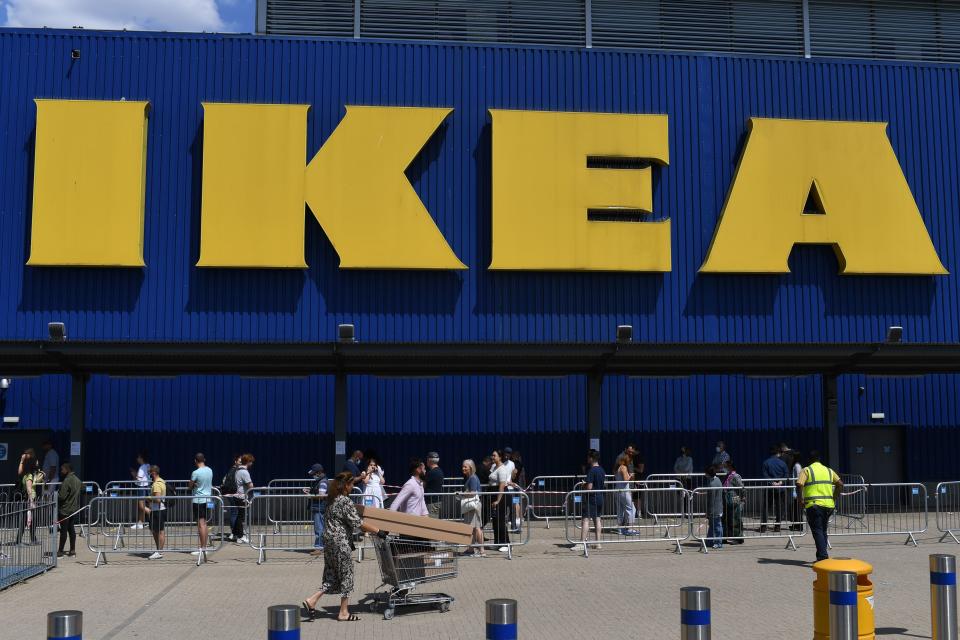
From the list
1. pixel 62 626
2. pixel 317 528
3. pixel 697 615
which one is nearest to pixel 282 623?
pixel 62 626

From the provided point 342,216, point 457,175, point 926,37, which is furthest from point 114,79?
point 926,37

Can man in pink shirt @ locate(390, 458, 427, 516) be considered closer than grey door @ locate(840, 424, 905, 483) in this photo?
Yes

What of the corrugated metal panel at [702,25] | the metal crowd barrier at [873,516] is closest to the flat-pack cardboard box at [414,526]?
the metal crowd barrier at [873,516]

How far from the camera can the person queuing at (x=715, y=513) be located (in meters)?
18.2

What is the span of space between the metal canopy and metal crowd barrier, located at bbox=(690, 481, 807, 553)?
350 centimetres

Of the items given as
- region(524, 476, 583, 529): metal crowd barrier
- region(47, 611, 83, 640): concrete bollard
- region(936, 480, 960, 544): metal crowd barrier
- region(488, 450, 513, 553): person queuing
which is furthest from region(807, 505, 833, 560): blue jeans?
region(47, 611, 83, 640): concrete bollard

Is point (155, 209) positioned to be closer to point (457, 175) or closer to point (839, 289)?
point (457, 175)

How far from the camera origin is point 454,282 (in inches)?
971

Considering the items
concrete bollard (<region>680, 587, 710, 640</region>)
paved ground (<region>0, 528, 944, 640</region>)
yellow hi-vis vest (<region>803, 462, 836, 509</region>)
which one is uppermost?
yellow hi-vis vest (<region>803, 462, 836, 509</region>)

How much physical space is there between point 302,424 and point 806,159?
45.8 ft

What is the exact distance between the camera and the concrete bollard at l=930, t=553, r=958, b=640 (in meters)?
9.77

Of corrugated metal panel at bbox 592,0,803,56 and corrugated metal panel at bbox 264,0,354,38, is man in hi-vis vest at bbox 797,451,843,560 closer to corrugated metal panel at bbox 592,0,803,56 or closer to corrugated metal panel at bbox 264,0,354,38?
corrugated metal panel at bbox 592,0,803,56

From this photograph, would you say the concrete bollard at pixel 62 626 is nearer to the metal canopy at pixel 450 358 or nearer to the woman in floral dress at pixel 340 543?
the woman in floral dress at pixel 340 543

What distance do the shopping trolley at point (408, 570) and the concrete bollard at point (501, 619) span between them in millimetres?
5777
